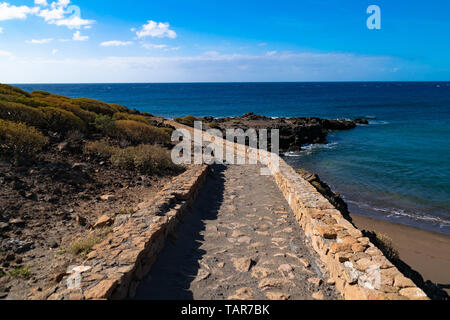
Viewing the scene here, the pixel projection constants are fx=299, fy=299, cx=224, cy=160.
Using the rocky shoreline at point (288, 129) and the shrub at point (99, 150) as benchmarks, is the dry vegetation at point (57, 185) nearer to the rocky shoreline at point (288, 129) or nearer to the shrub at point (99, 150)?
the shrub at point (99, 150)

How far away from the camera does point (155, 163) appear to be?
945 cm

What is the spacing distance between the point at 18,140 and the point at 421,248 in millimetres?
11725

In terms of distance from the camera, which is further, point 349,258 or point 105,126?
point 105,126

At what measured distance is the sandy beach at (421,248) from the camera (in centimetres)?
774

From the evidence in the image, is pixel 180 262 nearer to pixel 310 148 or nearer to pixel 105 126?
pixel 105 126

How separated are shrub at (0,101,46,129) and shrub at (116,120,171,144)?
2.78m

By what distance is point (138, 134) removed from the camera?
13.1 m

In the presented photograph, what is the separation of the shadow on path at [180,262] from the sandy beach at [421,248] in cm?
577

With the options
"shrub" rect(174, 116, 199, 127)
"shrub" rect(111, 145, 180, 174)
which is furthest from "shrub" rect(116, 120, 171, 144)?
"shrub" rect(174, 116, 199, 127)

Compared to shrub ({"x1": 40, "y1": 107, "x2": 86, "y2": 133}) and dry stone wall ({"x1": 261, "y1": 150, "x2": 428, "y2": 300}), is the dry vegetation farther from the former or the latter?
dry stone wall ({"x1": 261, "y1": 150, "x2": 428, "y2": 300})

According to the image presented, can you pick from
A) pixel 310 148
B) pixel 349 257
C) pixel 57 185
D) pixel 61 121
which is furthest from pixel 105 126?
pixel 310 148

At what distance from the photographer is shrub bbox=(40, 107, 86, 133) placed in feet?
35.1

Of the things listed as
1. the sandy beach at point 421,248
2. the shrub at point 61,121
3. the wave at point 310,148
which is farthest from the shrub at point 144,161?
the wave at point 310,148
